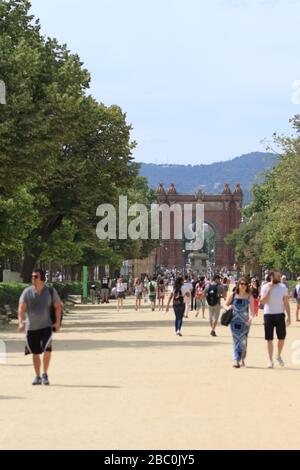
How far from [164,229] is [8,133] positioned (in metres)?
153

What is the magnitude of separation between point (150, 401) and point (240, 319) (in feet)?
19.6

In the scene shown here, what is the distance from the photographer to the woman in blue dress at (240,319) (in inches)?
770

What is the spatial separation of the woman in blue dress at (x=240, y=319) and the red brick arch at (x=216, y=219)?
167369mm

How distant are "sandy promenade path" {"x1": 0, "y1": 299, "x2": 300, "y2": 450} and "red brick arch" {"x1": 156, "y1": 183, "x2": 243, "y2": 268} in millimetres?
165218

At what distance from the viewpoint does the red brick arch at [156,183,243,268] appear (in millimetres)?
189875

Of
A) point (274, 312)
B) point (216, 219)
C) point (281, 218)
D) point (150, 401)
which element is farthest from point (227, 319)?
point (216, 219)

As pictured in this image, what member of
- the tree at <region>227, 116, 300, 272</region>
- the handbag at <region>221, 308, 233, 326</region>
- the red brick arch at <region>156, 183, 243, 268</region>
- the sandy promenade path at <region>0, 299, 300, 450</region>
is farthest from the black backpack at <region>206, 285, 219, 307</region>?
the red brick arch at <region>156, 183, 243, 268</region>

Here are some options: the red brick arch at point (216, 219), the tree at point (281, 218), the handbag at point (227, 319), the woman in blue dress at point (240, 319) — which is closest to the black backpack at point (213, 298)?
the woman in blue dress at point (240, 319)

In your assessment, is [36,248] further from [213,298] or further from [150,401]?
[150,401]

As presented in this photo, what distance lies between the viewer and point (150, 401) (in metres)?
14.0

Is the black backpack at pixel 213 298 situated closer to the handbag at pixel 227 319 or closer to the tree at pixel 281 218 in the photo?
the handbag at pixel 227 319

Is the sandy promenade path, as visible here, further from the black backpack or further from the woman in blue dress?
the black backpack

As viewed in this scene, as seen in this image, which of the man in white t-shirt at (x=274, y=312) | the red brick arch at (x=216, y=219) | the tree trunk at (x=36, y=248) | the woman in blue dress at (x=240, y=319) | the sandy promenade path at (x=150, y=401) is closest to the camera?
the sandy promenade path at (x=150, y=401)
